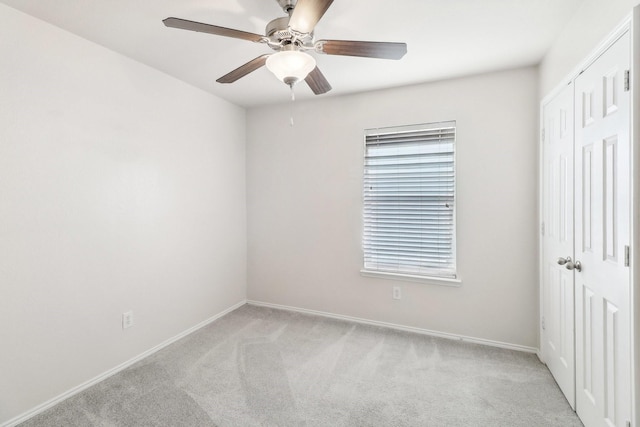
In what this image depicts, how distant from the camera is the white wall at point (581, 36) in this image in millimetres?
1469

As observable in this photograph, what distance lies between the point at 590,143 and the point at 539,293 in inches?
56.6

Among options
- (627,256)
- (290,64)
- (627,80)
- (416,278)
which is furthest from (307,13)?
(416,278)

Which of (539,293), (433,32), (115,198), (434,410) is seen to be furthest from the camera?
(539,293)

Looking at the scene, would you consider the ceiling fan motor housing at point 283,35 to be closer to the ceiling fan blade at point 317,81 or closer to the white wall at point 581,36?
the ceiling fan blade at point 317,81

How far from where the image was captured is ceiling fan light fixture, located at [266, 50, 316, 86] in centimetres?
153

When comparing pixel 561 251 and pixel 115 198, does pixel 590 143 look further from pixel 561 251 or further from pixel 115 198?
pixel 115 198

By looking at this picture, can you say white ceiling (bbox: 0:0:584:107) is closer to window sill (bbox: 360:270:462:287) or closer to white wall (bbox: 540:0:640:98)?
white wall (bbox: 540:0:640:98)

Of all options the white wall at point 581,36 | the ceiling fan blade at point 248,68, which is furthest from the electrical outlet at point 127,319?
the white wall at point 581,36

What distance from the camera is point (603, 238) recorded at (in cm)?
157

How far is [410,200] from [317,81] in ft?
5.20

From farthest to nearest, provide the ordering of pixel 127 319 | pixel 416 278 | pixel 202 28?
pixel 416 278
pixel 127 319
pixel 202 28

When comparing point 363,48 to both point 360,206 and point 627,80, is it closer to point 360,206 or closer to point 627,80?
point 627,80

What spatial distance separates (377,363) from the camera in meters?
2.51

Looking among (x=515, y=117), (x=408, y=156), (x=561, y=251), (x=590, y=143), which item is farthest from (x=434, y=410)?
(x=515, y=117)
